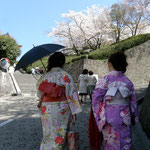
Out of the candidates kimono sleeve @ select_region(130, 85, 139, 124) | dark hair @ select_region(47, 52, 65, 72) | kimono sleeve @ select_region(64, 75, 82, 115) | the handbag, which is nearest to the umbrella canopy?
dark hair @ select_region(47, 52, 65, 72)

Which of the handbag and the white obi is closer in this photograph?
the white obi

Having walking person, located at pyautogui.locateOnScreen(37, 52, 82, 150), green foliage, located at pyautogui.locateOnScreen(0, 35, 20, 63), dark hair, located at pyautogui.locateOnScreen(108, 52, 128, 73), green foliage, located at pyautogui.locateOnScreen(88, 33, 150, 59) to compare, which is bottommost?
walking person, located at pyautogui.locateOnScreen(37, 52, 82, 150)

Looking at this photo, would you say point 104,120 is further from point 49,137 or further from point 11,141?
point 11,141

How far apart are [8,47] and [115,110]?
82.0 ft

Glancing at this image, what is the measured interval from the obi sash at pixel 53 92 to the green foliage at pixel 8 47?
2389 cm

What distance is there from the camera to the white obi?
2.25 metres

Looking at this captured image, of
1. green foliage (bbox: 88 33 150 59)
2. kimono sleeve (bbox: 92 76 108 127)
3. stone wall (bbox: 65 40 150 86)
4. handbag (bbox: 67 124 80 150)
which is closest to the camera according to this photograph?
kimono sleeve (bbox: 92 76 108 127)

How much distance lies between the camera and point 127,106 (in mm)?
2291

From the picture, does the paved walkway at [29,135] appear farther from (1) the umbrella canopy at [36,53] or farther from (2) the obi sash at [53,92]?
(1) the umbrella canopy at [36,53]

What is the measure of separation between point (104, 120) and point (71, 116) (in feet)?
1.91

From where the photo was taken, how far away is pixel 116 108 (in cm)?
225

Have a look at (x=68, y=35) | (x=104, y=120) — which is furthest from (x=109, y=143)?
(x=68, y=35)

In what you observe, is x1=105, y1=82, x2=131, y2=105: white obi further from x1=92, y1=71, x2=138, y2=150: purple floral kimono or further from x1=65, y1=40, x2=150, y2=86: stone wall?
x1=65, y1=40, x2=150, y2=86: stone wall

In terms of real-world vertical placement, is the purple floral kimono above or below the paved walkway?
above
